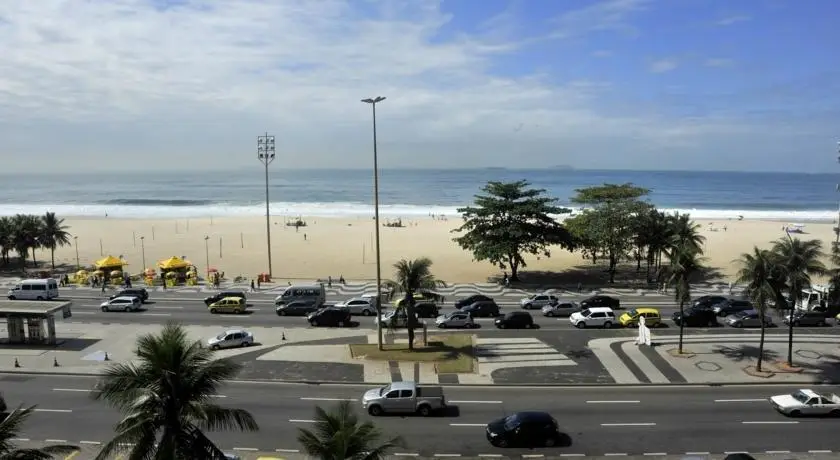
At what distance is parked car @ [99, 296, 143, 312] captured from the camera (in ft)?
152

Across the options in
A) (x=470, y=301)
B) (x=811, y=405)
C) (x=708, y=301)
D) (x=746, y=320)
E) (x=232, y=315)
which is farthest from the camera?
(x=470, y=301)

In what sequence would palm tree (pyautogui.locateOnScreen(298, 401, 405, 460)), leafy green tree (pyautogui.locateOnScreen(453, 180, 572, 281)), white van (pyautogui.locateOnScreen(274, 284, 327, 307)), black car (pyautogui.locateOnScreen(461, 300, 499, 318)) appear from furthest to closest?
1. leafy green tree (pyautogui.locateOnScreen(453, 180, 572, 281))
2. white van (pyautogui.locateOnScreen(274, 284, 327, 307))
3. black car (pyautogui.locateOnScreen(461, 300, 499, 318))
4. palm tree (pyautogui.locateOnScreen(298, 401, 405, 460))

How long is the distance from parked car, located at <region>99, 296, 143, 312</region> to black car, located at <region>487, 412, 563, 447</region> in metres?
34.1

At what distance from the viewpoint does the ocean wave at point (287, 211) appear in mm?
129125

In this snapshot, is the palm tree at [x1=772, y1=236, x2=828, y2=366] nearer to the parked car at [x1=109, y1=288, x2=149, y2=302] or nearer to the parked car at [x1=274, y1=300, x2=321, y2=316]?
the parked car at [x1=274, y1=300, x2=321, y2=316]


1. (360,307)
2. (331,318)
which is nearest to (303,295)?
(360,307)

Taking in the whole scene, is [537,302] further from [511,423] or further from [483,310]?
[511,423]

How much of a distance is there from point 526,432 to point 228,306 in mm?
30055

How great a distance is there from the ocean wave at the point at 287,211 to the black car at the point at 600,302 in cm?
8480

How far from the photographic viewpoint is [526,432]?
22.1 meters

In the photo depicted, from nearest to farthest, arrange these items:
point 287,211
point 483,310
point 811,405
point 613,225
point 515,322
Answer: point 811,405 < point 515,322 < point 483,310 < point 613,225 < point 287,211

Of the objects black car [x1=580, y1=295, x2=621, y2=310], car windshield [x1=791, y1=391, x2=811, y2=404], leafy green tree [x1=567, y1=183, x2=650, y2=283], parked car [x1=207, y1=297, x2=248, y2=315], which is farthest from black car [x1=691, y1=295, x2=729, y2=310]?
parked car [x1=207, y1=297, x2=248, y2=315]

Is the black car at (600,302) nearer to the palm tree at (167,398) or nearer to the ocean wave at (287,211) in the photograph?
the palm tree at (167,398)

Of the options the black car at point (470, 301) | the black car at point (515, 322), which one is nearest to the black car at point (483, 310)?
the black car at point (470, 301)
